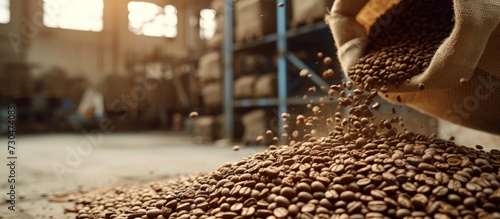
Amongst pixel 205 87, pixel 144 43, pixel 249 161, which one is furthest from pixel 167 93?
pixel 249 161

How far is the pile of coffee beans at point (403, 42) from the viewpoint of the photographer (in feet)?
5.15

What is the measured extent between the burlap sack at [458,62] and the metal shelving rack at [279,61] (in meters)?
1.58

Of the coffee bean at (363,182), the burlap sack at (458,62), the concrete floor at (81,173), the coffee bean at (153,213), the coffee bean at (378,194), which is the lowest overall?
the concrete floor at (81,173)

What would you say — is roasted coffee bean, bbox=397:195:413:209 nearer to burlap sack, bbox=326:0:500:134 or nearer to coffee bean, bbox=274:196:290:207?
coffee bean, bbox=274:196:290:207

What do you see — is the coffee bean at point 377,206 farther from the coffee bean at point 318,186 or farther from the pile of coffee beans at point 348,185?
the coffee bean at point 318,186

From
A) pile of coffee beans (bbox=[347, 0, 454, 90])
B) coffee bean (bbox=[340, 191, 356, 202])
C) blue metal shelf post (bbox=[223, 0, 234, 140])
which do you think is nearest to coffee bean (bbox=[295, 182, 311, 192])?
coffee bean (bbox=[340, 191, 356, 202])

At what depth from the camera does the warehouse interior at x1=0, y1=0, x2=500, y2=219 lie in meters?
2.94

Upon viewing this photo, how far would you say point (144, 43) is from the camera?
11.0m

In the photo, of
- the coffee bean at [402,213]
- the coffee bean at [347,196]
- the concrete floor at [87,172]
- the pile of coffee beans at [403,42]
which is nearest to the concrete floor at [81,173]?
the concrete floor at [87,172]

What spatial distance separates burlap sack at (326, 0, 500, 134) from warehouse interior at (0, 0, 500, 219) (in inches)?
6.6

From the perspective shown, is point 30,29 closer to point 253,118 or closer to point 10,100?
point 10,100

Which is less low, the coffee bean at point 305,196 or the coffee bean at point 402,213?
the coffee bean at point 305,196

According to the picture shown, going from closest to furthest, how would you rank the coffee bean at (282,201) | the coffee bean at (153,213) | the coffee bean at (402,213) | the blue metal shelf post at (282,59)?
1. the coffee bean at (402,213)
2. the coffee bean at (282,201)
3. the coffee bean at (153,213)
4. the blue metal shelf post at (282,59)

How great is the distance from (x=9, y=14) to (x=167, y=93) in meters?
4.64
